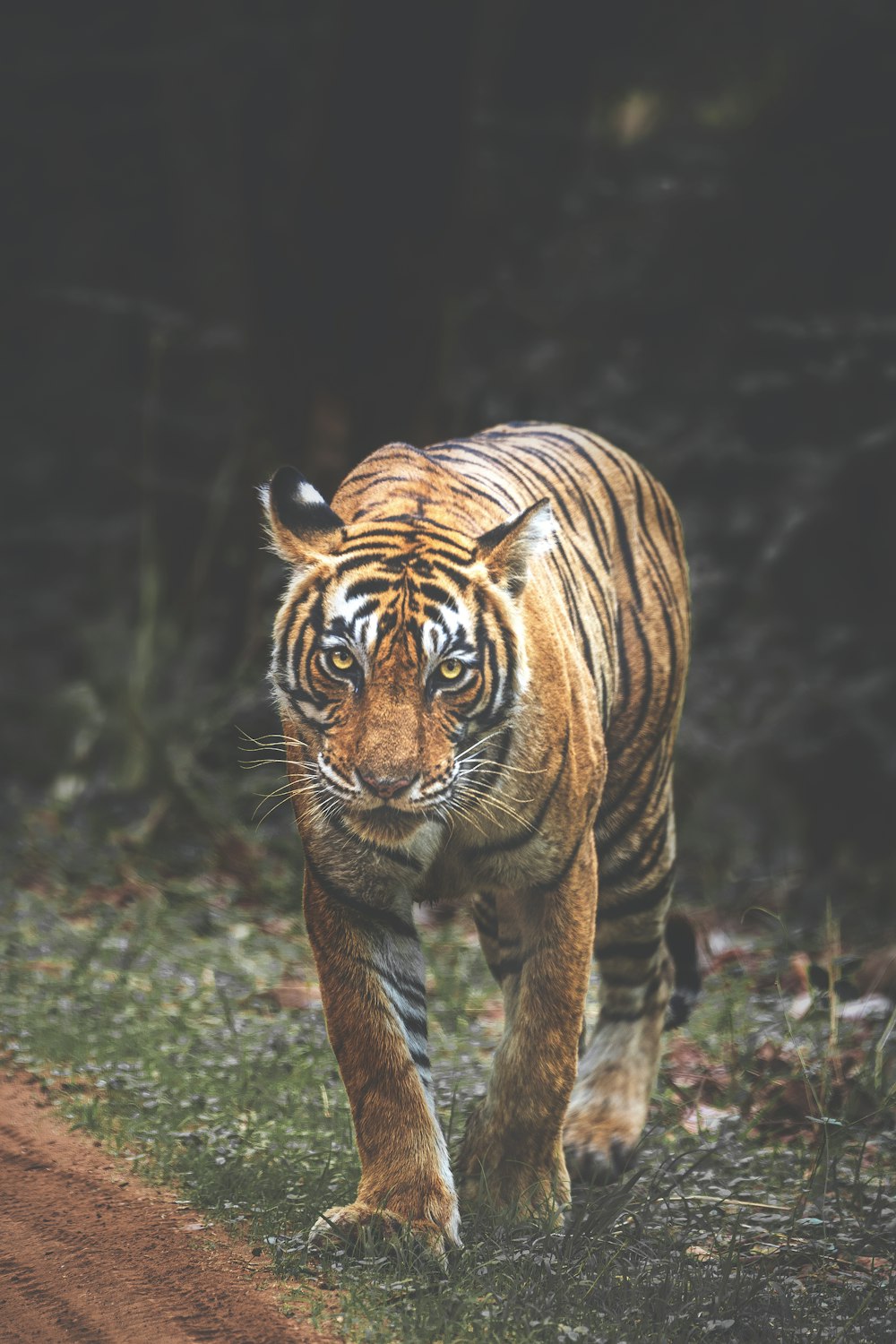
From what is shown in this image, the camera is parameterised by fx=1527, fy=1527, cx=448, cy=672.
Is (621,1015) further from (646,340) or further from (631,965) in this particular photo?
(646,340)

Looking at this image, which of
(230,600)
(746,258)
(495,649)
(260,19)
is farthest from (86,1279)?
(260,19)

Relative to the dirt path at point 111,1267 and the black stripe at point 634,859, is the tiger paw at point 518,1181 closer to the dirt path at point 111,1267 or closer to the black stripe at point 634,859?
the dirt path at point 111,1267

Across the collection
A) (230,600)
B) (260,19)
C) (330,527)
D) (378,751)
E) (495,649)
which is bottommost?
(378,751)

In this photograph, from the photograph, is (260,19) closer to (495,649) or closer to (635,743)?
(635,743)

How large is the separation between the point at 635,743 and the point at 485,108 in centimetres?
539

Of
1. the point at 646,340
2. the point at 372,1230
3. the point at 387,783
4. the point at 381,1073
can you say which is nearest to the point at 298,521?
the point at 387,783

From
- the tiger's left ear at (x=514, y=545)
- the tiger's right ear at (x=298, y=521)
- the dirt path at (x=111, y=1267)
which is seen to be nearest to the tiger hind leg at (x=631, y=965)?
the tiger's left ear at (x=514, y=545)

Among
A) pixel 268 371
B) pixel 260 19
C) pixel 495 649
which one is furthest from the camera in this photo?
pixel 260 19

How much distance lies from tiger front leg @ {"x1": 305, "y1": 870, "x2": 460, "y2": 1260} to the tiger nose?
0.43 metres

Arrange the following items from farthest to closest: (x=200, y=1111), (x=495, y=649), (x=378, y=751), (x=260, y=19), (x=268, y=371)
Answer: (x=260, y=19)
(x=268, y=371)
(x=200, y=1111)
(x=495, y=649)
(x=378, y=751)

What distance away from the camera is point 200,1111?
4090mm

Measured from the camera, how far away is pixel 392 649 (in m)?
3.05

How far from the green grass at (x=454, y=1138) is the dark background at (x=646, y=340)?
1.42m

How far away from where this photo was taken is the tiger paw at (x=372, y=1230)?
3098 mm
